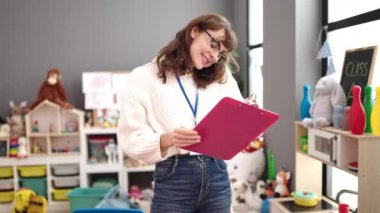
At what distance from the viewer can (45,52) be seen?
389cm

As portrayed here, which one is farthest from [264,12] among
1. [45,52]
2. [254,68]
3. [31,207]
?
[31,207]

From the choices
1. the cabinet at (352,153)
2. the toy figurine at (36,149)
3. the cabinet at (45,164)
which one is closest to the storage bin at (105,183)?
the cabinet at (45,164)

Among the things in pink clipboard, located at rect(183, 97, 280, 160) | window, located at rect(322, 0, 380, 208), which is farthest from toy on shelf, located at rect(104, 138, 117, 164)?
pink clipboard, located at rect(183, 97, 280, 160)

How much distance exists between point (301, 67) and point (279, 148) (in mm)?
705

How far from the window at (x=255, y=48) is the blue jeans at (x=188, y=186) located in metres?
2.31

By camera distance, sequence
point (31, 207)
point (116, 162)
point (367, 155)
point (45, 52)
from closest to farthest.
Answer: point (367, 155), point (31, 207), point (116, 162), point (45, 52)

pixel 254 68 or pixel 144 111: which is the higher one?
pixel 254 68

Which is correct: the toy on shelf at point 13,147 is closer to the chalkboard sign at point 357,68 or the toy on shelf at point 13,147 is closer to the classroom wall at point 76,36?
the classroom wall at point 76,36

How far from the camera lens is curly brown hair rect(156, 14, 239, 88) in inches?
45.7

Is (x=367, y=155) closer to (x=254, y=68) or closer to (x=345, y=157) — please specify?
(x=345, y=157)

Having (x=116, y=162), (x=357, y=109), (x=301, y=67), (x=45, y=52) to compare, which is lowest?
(x=116, y=162)

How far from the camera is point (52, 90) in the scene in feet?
11.8

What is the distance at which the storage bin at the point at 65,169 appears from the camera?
359 centimetres

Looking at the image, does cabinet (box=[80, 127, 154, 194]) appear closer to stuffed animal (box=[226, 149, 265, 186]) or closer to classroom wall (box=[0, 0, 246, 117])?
classroom wall (box=[0, 0, 246, 117])
